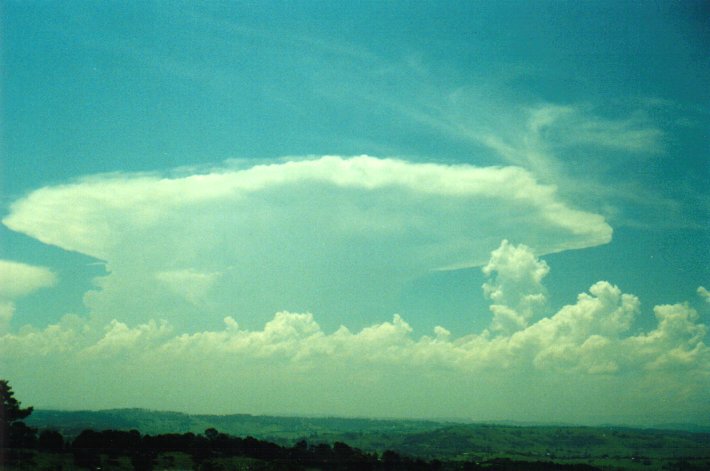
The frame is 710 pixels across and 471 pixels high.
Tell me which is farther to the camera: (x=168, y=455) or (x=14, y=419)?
(x=168, y=455)

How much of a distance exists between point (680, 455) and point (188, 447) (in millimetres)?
154102

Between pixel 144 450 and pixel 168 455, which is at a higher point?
pixel 144 450

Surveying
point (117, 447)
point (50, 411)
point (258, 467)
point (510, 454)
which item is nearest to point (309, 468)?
point (258, 467)

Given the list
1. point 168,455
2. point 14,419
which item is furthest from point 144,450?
point 14,419

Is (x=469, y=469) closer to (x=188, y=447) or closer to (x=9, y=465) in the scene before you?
(x=188, y=447)

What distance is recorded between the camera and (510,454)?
185m

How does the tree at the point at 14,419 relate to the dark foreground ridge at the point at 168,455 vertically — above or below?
above

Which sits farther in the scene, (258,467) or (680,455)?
(680,455)

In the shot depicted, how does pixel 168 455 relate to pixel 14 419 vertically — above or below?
below

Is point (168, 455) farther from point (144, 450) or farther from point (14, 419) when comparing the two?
point (14, 419)

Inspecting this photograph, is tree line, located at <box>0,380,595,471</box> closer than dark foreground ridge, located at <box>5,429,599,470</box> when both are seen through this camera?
No

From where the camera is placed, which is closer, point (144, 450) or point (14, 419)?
point (14, 419)

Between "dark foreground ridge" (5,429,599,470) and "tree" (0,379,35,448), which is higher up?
"tree" (0,379,35,448)

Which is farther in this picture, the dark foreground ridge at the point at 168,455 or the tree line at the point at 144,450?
the tree line at the point at 144,450
